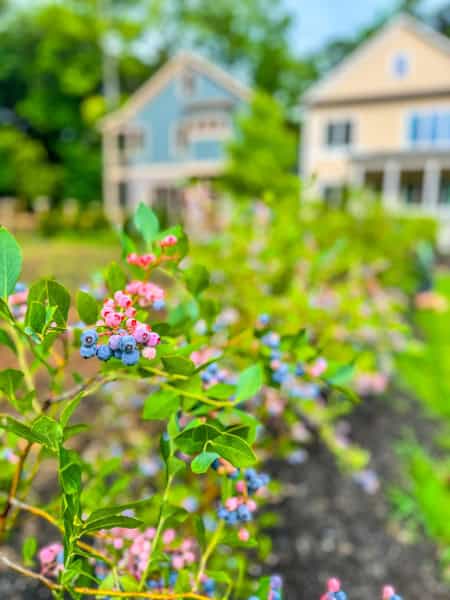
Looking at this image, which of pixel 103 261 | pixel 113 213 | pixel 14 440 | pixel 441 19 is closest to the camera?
pixel 14 440

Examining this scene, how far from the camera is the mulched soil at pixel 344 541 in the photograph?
254 centimetres

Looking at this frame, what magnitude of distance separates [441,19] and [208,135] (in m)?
18.1

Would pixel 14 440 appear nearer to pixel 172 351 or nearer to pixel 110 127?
pixel 172 351

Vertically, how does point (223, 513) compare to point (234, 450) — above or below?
below

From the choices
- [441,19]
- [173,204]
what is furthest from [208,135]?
[441,19]

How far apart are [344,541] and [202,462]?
242 centimetres

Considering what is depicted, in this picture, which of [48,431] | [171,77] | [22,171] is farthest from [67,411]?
[22,171]

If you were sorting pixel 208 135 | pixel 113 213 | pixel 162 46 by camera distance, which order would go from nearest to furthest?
pixel 208 135 → pixel 113 213 → pixel 162 46

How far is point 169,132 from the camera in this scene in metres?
23.8

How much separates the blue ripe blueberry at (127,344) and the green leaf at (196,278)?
1.30ft

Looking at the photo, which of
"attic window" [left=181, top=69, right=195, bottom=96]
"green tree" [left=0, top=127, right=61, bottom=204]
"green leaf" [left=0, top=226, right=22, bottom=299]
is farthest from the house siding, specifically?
"green leaf" [left=0, top=226, right=22, bottom=299]

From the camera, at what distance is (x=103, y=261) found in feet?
37.2

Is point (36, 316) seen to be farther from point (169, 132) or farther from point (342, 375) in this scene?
point (169, 132)

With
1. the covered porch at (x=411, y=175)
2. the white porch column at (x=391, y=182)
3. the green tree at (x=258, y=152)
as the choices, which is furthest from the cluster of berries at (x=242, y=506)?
the white porch column at (x=391, y=182)
